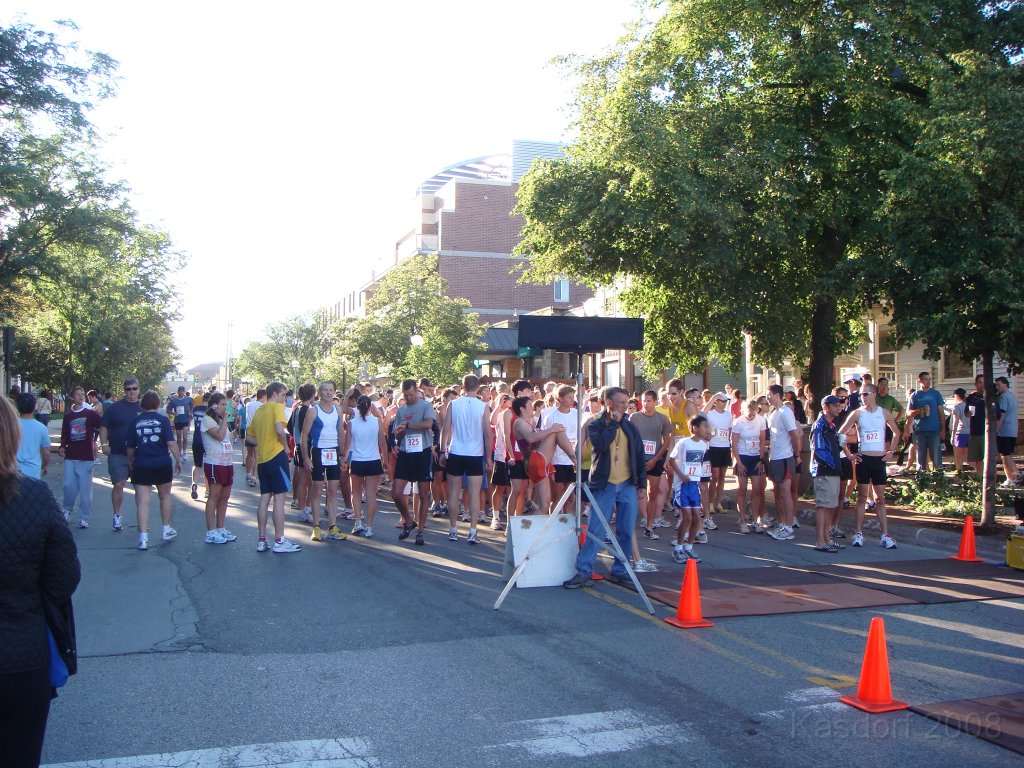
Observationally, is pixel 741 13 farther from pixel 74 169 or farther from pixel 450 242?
pixel 450 242

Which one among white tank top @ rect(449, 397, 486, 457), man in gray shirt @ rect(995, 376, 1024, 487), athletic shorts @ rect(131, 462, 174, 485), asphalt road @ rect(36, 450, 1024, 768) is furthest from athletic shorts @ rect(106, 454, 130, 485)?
man in gray shirt @ rect(995, 376, 1024, 487)

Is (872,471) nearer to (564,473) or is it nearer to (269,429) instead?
(564,473)

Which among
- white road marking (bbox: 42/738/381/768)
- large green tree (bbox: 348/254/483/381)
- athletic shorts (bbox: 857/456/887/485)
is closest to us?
white road marking (bbox: 42/738/381/768)

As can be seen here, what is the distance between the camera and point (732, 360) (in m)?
17.1

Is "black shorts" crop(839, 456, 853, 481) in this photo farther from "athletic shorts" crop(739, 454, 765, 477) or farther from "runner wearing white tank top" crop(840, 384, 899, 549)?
"athletic shorts" crop(739, 454, 765, 477)

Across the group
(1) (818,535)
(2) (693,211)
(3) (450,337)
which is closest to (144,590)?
(1) (818,535)

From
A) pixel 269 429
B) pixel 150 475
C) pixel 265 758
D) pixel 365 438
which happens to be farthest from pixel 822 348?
pixel 265 758

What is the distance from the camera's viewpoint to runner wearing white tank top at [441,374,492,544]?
35.3 ft

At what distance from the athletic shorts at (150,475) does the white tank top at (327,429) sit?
1831 millimetres

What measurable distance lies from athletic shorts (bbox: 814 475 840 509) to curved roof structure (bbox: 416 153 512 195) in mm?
55113

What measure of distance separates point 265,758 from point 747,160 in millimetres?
11324

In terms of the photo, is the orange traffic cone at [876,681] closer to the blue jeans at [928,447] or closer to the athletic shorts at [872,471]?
the athletic shorts at [872,471]

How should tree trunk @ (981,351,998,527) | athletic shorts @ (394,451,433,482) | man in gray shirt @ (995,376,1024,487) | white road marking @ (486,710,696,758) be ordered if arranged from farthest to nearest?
man in gray shirt @ (995,376,1024,487)
tree trunk @ (981,351,998,527)
athletic shorts @ (394,451,433,482)
white road marking @ (486,710,696,758)

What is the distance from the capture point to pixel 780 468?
38.3 ft
